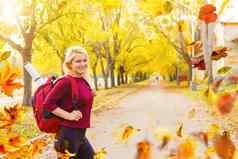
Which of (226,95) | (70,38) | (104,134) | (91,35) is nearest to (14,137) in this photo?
(226,95)

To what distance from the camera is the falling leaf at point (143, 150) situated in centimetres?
216

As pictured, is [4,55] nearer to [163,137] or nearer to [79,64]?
[163,137]

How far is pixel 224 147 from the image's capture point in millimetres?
1911

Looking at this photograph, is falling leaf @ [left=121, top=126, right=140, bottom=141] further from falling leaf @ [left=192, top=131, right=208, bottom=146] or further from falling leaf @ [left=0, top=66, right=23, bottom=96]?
falling leaf @ [left=0, top=66, right=23, bottom=96]

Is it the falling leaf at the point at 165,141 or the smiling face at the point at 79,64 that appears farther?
the smiling face at the point at 79,64

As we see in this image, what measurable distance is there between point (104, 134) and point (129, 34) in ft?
155

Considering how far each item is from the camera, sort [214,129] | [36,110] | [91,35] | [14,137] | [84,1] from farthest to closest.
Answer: [91,35], [84,1], [36,110], [14,137], [214,129]

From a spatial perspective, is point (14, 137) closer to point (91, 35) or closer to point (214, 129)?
point (214, 129)

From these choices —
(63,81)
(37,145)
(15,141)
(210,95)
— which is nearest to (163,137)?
(210,95)

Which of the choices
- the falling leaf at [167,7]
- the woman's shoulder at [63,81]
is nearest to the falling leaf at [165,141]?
the falling leaf at [167,7]

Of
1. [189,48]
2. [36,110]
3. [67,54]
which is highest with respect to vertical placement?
[189,48]

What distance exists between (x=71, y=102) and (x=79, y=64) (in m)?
0.30

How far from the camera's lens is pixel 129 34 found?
61.2 metres

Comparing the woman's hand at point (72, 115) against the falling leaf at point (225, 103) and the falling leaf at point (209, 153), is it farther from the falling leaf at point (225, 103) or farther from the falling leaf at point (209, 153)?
the falling leaf at point (225, 103)
